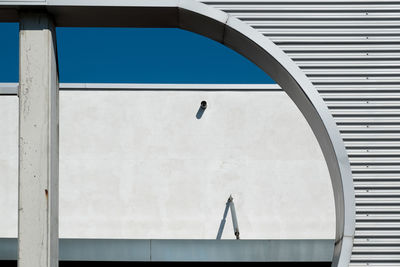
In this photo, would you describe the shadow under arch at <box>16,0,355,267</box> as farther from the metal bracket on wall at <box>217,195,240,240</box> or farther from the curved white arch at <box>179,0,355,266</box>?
the metal bracket on wall at <box>217,195,240,240</box>

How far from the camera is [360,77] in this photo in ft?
20.1

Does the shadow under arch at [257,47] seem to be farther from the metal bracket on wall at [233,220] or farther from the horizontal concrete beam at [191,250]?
the metal bracket on wall at [233,220]

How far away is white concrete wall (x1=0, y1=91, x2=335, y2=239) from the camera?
667 inches

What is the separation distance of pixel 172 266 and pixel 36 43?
11.0 metres

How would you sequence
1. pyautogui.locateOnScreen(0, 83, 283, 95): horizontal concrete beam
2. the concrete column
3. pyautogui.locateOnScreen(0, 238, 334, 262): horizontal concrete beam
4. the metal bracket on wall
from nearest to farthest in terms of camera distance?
1. the concrete column
2. pyautogui.locateOnScreen(0, 238, 334, 262): horizontal concrete beam
3. the metal bracket on wall
4. pyautogui.locateOnScreen(0, 83, 283, 95): horizontal concrete beam

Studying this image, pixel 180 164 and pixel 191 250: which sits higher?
pixel 180 164

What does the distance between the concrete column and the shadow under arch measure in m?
0.30

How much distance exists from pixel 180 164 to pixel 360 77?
1120 cm

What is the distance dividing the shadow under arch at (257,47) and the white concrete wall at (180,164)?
10704 millimetres

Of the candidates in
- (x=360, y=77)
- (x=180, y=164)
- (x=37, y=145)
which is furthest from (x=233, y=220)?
(x=37, y=145)

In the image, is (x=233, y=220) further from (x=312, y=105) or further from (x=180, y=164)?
(x=312, y=105)

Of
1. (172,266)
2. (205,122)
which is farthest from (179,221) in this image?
(205,122)

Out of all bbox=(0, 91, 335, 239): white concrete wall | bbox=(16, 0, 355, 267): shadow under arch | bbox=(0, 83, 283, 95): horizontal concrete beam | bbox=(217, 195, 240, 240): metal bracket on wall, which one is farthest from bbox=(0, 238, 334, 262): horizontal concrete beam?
bbox=(16, 0, 355, 267): shadow under arch

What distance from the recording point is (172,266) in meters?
Answer: 16.6
